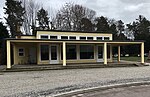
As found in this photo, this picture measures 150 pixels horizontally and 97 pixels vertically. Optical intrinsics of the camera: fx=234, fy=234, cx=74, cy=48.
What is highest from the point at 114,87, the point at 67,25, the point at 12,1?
the point at 12,1

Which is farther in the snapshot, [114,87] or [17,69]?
[17,69]

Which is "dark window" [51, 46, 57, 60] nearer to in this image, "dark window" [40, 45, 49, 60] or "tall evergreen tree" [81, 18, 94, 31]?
"dark window" [40, 45, 49, 60]

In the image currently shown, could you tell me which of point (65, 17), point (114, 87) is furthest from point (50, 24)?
point (114, 87)

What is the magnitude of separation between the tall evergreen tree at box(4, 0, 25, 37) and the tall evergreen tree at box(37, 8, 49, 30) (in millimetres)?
4453

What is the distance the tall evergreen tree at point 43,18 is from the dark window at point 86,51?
28.3m

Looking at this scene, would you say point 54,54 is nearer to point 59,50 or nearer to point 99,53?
point 59,50

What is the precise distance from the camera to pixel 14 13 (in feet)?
166

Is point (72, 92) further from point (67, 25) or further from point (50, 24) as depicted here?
point (50, 24)

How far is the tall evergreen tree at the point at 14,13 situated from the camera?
4853 cm

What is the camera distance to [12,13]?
50.5 metres

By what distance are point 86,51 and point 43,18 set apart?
2907 centimetres

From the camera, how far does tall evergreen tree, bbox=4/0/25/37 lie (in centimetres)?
4853

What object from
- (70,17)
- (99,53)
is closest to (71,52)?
(99,53)

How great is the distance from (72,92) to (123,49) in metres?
54.1
